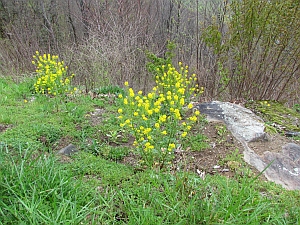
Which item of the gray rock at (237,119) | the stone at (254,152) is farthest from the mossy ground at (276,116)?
the stone at (254,152)

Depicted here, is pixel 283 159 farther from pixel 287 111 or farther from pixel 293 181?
pixel 287 111

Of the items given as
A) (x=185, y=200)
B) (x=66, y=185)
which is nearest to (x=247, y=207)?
(x=185, y=200)

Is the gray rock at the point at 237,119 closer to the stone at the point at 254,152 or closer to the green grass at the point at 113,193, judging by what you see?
the stone at the point at 254,152

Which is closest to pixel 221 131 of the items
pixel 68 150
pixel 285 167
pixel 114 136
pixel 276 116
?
pixel 285 167

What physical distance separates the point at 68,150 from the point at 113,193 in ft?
3.09

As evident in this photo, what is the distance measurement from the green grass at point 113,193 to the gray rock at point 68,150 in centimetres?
7

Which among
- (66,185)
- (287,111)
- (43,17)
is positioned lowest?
(287,111)

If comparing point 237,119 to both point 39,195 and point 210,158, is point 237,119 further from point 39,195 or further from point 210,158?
point 39,195

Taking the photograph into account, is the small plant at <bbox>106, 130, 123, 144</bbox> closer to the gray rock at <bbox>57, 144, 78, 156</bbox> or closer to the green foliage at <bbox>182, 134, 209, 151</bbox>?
the gray rock at <bbox>57, 144, 78, 156</bbox>

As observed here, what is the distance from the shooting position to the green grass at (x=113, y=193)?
1884 millimetres

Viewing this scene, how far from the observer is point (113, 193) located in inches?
93.1

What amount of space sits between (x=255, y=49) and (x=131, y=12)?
13.9 feet

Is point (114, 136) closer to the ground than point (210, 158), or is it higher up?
higher up

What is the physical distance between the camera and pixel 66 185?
215cm
